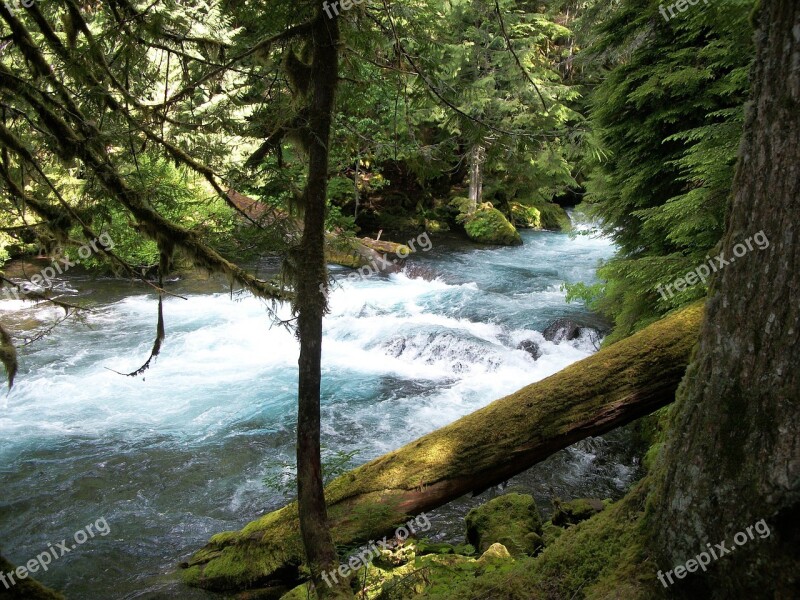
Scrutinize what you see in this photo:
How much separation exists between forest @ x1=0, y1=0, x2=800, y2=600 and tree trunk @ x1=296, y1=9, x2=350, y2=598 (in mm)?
16

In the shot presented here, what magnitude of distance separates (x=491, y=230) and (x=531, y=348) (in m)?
10.4

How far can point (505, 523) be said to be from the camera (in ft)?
15.6

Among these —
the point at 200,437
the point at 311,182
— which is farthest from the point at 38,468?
the point at 311,182

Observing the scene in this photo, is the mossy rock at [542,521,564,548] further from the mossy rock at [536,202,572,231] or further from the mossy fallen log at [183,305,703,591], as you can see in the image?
the mossy rock at [536,202,572,231]

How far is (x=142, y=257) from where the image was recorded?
51.3ft

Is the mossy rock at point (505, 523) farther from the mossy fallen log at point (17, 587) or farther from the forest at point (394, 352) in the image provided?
the mossy fallen log at point (17, 587)

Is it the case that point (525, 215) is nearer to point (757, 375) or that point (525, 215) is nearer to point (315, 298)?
point (315, 298)

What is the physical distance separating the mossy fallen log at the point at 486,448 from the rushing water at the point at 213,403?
628 millimetres

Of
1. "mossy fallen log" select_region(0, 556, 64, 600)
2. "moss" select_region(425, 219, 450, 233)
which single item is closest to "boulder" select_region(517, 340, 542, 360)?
"mossy fallen log" select_region(0, 556, 64, 600)

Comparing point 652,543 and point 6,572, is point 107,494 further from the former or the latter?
point 652,543

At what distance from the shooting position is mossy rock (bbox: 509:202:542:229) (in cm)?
2361

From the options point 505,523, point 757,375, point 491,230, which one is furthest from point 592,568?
point 491,230

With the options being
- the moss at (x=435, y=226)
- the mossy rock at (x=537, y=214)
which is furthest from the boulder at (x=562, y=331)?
the mossy rock at (x=537, y=214)

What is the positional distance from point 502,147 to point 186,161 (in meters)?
2.58
